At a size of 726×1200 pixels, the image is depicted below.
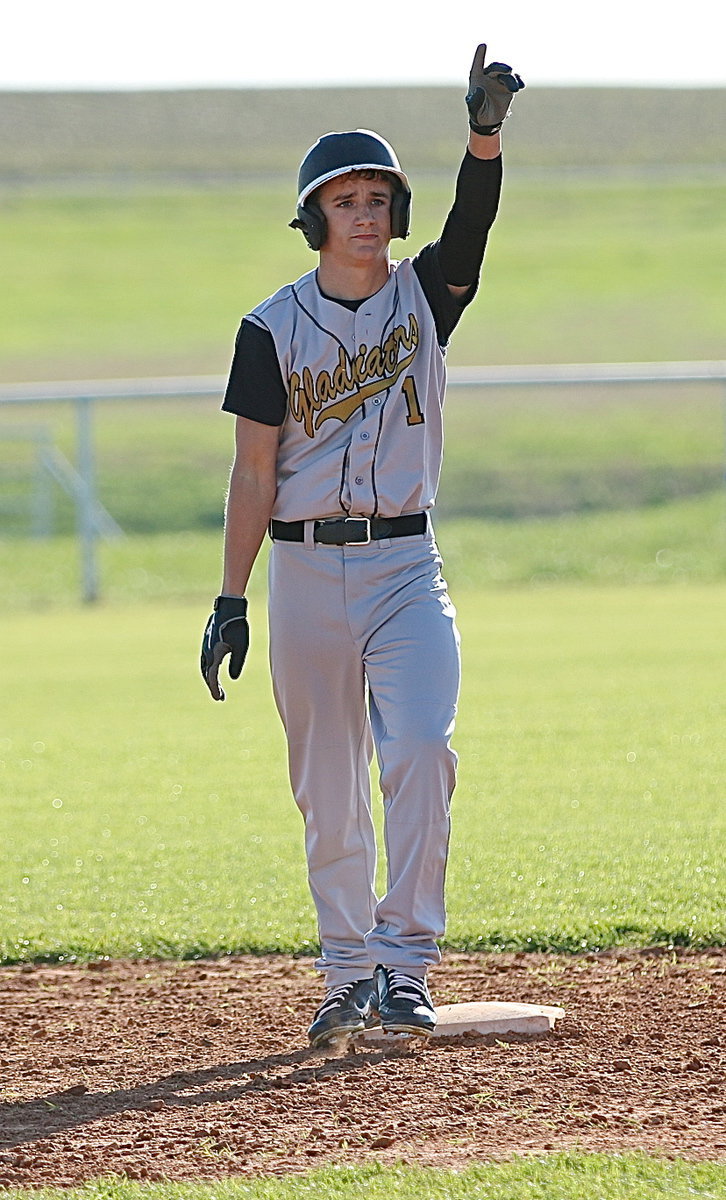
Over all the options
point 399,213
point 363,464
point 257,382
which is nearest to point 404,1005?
point 363,464

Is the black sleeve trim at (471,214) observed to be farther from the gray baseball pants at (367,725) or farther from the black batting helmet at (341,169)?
the gray baseball pants at (367,725)

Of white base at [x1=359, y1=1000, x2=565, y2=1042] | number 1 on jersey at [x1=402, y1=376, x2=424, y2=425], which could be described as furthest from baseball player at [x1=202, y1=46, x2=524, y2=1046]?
white base at [x1=359, y1=1000, x2=565, y2=1042]

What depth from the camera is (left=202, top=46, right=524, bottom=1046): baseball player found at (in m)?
4.12

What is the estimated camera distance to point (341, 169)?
13.8ft

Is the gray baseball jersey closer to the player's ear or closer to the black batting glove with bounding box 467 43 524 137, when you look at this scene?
the player's ear

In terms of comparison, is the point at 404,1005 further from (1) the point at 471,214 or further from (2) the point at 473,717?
(2) the point at 473,717

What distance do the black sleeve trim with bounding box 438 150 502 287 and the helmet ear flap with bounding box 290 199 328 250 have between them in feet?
1.00

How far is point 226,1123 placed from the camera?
3.65 m

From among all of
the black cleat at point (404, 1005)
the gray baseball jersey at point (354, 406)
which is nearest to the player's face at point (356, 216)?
the gray baseball jersey at point (354, 406)

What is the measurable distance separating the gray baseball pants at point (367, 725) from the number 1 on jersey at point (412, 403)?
299 mm

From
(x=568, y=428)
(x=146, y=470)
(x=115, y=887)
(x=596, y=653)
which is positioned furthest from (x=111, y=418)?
(x=115, y=887)

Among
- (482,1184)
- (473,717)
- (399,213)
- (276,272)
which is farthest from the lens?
(276,272)

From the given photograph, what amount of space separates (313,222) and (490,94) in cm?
55

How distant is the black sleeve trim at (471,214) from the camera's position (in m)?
4.20
